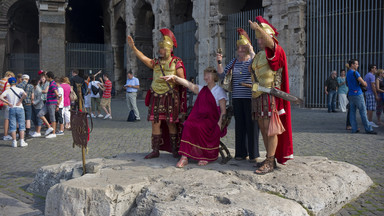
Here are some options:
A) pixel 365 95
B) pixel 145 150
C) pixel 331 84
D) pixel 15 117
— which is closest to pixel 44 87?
pixel 15 117

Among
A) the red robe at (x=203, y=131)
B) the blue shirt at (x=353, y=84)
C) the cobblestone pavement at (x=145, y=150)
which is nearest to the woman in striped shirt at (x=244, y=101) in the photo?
the red robe at (x=203, y=131)

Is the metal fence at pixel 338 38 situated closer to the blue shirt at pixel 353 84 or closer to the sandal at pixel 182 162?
the blue shirt at pixel 353 84

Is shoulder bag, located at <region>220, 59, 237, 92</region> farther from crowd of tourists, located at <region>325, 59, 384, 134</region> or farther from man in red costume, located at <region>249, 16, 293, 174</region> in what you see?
crowd of tourists, located at <region>325, 59, 384, 134</region>

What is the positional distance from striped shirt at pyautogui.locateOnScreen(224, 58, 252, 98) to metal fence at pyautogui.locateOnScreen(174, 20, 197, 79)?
45.2 ft

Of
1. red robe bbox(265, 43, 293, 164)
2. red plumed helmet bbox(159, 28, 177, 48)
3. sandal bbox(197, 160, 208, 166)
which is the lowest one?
sandal bbox(197, 160, 208, 166)

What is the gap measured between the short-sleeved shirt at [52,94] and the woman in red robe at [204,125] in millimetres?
5117

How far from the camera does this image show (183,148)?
4.72 meters

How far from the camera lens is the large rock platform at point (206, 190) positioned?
10.9 ft

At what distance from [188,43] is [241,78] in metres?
14.8

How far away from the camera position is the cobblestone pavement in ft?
15.1

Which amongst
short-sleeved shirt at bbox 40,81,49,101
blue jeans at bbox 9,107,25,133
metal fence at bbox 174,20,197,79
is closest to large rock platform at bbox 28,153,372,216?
blue jeans at bbox 9,107,25,133

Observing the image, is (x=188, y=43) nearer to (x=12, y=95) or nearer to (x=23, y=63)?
(x=12, y=95)

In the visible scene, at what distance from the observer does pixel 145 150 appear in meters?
7.12

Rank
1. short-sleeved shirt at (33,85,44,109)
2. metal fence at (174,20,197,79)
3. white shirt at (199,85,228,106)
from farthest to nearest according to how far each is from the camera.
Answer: metal fence at (174,20,197,79) → short-sleeved shirt at (33,85,44,109) → white shirt at (199,85,228,106)
